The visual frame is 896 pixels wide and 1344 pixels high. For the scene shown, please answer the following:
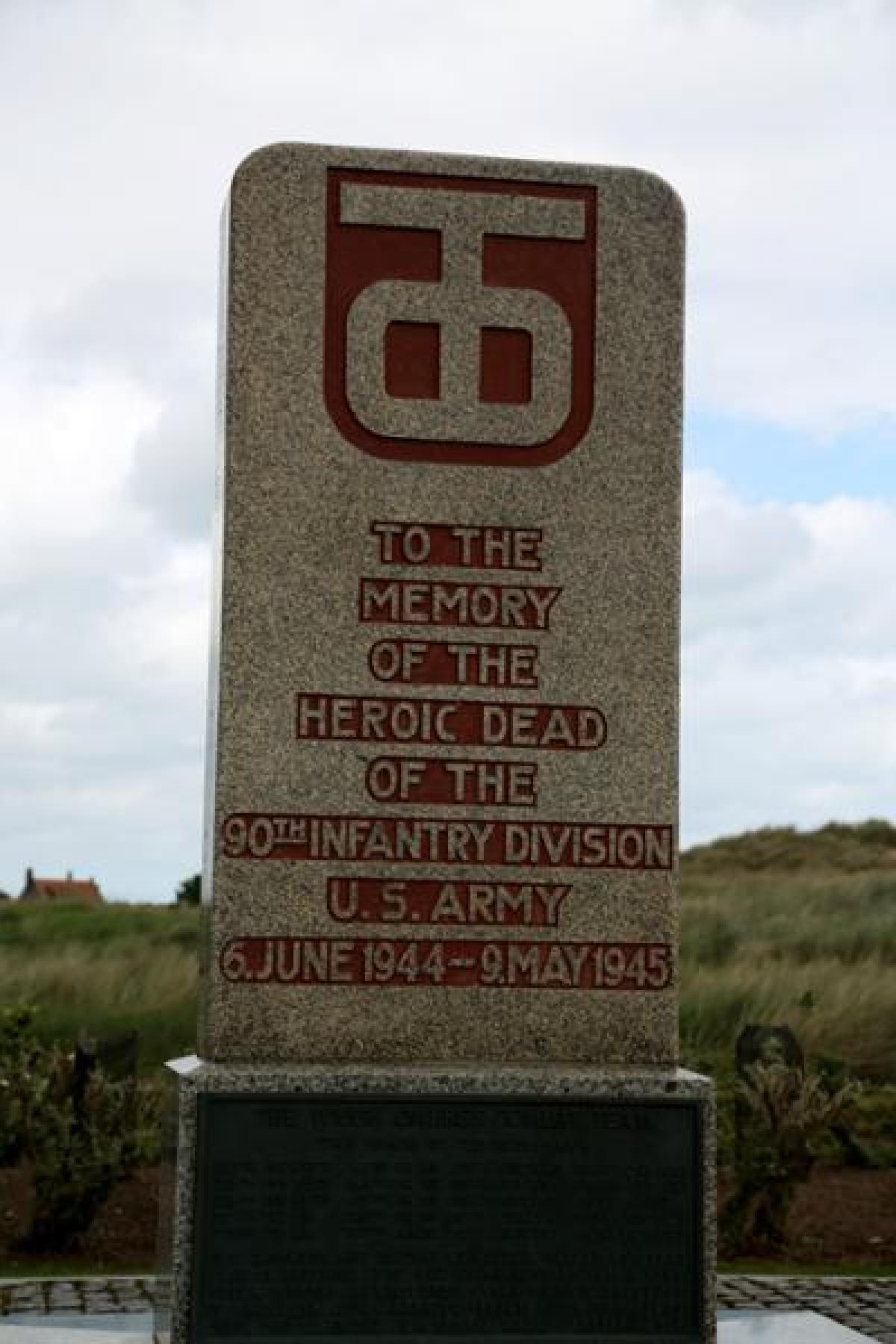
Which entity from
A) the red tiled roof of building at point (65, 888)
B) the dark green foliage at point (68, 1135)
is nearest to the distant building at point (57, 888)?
the red tiled roof of building at point (65, 888)

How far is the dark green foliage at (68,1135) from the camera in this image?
431 inches

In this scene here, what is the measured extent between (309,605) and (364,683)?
0.32 metres

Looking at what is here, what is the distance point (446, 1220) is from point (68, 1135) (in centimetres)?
531

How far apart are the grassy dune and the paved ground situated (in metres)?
3.10

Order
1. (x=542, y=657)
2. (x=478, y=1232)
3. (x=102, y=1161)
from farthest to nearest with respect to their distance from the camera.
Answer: (x=102, y=1161) → (x=542, y=657) → (x=478, y=1232)

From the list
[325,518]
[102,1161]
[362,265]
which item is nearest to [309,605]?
[325,518]

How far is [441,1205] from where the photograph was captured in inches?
247

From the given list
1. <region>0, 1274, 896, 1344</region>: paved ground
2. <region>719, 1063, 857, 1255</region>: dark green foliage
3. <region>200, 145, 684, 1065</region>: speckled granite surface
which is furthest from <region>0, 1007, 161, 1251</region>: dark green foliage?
<region>200, 145, 684, 1065</region>: speckled granite surface

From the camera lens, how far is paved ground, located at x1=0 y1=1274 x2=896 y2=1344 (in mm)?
9062

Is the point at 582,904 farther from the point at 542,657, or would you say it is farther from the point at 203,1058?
the point at 203,1058

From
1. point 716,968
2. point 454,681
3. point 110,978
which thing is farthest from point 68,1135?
point 716,968

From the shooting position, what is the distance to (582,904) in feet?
22.0

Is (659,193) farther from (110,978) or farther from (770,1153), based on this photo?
(110,978)

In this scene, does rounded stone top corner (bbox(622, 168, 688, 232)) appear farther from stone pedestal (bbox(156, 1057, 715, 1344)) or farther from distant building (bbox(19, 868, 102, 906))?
distant building (bbox(19, 868, 102, 906))
